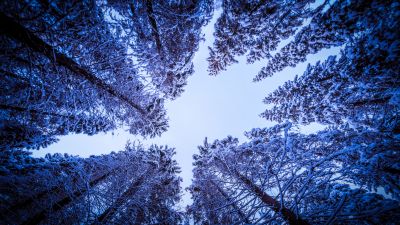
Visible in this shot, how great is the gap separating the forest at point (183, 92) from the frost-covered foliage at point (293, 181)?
0.06 meters

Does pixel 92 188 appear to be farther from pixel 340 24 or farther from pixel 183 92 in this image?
pixel 340 24

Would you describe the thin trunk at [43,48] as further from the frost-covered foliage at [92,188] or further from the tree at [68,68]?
the frost-covered foliage at [92,188]

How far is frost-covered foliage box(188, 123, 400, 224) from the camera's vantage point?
2562 mm

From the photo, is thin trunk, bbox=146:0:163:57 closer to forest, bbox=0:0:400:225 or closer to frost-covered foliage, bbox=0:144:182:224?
forest, bbox=0:0:400:225

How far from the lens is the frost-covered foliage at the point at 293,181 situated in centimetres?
256

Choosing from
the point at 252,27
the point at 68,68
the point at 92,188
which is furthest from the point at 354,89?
the point at 92,188

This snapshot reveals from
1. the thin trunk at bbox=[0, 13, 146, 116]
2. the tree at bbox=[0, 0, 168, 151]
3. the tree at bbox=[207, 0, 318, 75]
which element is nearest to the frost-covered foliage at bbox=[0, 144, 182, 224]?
the tree at bbox=[0, 0, 168, 151]

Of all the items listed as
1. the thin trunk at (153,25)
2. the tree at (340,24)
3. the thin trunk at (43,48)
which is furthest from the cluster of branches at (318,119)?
the thin trunk at (43,48)

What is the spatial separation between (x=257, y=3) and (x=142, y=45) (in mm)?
4538

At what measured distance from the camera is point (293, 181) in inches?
91.8

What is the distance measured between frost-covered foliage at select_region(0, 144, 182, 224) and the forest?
68 millimetres

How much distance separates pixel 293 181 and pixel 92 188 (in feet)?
25.8

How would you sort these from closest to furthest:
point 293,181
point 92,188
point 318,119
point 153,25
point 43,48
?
point 293,181, point 43,48, point 153,25, point 92,188, point 318,119

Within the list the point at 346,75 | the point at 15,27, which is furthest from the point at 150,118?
the point at 346,75
